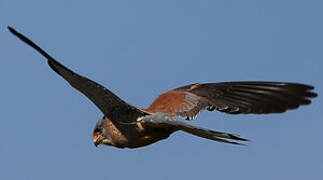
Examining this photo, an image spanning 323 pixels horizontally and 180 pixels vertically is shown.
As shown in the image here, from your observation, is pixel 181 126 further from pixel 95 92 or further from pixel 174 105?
pixel 174 105

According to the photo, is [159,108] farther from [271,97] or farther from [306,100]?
[306,100]

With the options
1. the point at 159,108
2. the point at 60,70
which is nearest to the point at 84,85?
the point at 60,70

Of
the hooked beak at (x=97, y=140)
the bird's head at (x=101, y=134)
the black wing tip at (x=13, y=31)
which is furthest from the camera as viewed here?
the hooked beak at (x=97, y=140)

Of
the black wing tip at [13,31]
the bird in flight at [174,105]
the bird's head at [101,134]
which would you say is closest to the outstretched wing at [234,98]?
the bird in flight at [174,105]

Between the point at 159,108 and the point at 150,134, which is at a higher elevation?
the point at 159,108

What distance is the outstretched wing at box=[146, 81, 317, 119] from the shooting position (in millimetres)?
6684

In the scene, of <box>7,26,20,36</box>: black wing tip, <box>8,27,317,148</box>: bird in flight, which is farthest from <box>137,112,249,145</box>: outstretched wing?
<box>7,26,20,36</box>: black wing tip

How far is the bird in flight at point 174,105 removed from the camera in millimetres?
6387

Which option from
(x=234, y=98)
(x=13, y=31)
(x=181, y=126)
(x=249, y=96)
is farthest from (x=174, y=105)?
(x=13, y=31)

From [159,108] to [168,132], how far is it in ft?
2.88

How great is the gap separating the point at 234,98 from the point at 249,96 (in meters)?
0.30

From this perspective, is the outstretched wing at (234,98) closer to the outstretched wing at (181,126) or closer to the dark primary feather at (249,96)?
the dark primary feather at (249,96)

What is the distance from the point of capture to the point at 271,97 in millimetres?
7012

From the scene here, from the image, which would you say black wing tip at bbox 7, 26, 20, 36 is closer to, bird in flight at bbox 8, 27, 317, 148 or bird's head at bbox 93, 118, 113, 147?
bird in flight at bbox 8, 27, 317, 148
